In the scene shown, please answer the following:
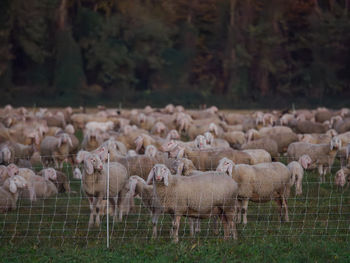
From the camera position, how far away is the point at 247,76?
56156 millimetres

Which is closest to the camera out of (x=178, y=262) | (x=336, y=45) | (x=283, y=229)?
(x=178, y=262)

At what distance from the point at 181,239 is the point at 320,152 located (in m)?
8.14

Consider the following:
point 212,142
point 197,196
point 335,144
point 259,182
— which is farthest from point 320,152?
point 197,196

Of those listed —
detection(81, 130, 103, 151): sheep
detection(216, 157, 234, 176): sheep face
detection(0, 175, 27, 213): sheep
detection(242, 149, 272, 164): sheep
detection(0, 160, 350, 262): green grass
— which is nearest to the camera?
detection(0, 160, 350, 262): green grass

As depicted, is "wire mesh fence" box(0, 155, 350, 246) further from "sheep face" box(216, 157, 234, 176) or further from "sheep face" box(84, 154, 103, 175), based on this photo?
"sheep face" box(216, 157, 234, 176)

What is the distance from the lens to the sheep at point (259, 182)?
1130cm

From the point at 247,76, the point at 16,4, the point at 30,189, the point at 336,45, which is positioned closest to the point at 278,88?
the point at 247,76

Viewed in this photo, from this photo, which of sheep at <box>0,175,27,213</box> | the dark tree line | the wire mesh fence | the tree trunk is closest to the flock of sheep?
sheep at <box>0,175,27,213</box>

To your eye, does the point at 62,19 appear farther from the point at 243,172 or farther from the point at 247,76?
the point at 243,172

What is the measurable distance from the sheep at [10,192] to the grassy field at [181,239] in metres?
0.22

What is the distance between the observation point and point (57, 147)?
1892 cm

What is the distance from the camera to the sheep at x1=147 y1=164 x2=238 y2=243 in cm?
978

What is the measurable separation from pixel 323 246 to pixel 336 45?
46.4 meters

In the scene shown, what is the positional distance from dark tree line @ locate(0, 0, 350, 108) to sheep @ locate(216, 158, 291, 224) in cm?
3849
